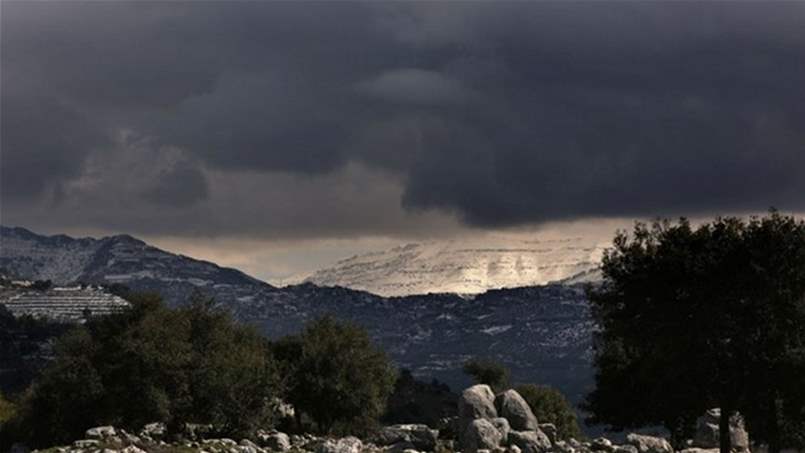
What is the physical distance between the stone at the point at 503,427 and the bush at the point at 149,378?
21.7m

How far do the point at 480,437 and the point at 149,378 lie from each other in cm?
2954

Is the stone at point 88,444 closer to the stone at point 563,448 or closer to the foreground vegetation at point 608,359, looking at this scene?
the foreground vegetation at point 608,359

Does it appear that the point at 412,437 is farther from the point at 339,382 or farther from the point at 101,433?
the point at 101,433

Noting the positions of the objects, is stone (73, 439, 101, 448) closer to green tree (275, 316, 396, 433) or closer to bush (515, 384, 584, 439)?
green tree (275, 316, 396, 433)

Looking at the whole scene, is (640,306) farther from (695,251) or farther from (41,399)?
(41,399)

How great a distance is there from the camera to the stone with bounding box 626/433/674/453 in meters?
95.3

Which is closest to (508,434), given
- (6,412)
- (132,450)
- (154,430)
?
(132,450)

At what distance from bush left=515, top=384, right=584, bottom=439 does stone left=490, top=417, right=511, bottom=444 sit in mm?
57861

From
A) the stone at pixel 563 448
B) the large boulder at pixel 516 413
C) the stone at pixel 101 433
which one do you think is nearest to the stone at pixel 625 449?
the stone at pixel 563 448

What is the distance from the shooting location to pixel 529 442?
93.0 metres

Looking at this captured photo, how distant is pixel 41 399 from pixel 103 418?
15.8 m

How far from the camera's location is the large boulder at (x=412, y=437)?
97562 millimetres

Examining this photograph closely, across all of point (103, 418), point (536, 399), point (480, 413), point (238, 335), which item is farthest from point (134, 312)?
point (536, 399)

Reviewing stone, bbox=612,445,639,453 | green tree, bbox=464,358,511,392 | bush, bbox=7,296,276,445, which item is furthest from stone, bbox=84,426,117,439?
green tree, bbox=464,358,511,392
